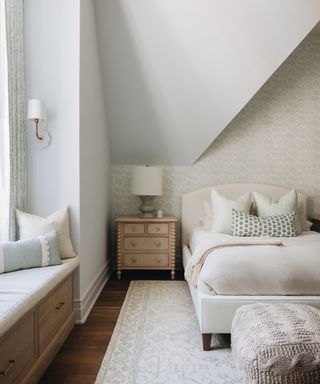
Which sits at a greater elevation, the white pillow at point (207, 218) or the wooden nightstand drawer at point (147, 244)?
the white pillow at point (207, 218)

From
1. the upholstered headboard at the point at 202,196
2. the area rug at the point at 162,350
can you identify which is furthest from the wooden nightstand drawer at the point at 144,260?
the area rug at the point at 162,350

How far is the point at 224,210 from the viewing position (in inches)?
142

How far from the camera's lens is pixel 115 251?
4316 millimetres

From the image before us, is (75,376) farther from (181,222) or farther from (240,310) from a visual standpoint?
(181,222)

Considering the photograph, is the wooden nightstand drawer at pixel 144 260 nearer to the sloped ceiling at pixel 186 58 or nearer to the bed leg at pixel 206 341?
the sloped ceiling at pixel 186 58

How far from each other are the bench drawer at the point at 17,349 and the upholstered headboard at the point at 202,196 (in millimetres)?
2638

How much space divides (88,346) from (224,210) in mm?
1939

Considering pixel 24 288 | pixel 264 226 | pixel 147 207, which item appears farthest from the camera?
pixel 147 207

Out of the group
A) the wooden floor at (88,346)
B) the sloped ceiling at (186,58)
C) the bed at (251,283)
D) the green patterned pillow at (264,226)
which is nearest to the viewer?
the wooden floor at (88,346)

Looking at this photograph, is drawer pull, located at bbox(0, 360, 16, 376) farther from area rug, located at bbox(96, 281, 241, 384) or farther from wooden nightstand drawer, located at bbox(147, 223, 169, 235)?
wooden nightstand drawer, located at bbox(147, 223, 169, 235)

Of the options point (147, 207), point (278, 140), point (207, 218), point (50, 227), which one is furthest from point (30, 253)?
point (278, 140)

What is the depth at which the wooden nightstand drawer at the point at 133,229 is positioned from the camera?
12.8 ft

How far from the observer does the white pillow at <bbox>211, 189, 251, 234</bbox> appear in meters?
3.53

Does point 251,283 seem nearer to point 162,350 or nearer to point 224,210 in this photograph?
point 162,350
